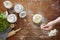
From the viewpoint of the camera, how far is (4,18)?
3.75 ft

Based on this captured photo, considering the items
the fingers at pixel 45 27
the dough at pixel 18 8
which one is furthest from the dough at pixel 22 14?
the fingers at pixel 45 27

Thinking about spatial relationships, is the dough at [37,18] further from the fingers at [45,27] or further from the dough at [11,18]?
the dough at [11,18]

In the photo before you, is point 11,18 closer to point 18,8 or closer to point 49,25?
point 18,8

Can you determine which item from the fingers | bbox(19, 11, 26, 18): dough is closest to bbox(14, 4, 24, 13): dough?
bbox(19, 11, 26, 18): dough

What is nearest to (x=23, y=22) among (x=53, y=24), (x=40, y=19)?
(x=40, y=19)

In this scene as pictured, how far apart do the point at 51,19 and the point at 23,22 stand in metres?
0.22

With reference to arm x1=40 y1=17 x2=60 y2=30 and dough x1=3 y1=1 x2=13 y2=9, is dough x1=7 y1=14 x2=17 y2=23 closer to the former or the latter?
dough x1=3 y1=1 x2=13 y2=9

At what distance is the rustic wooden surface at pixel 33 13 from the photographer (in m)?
1.12

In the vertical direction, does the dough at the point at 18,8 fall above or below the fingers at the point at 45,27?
above

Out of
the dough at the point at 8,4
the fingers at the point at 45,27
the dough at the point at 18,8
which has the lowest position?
the fingers at the point at 45,27

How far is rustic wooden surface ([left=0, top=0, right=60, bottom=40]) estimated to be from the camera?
1125mm

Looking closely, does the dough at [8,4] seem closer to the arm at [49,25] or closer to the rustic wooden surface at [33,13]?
the rustic wooden surface at [33,13]

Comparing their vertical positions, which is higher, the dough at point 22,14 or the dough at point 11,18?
the dough at point 22,14

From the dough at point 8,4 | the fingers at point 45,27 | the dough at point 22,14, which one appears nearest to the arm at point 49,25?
the fingers at point 45,27
